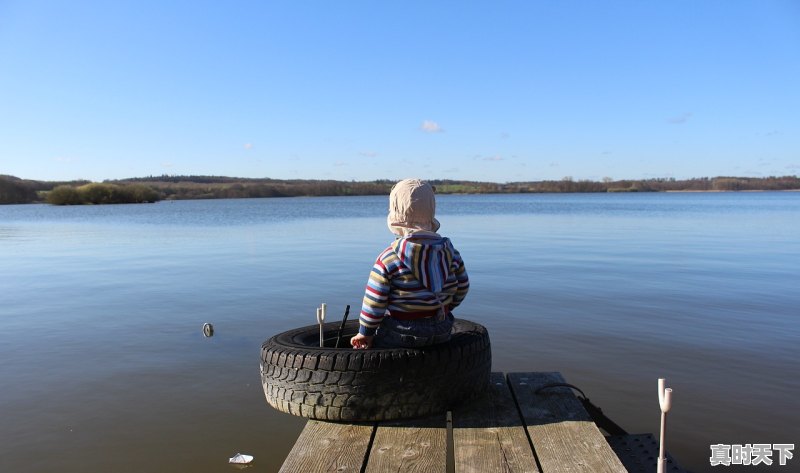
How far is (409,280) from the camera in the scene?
4.27 meters

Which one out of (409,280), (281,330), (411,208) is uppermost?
(411,208)

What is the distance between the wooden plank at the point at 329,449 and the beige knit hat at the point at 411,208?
1339mm

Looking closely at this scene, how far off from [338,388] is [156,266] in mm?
14228

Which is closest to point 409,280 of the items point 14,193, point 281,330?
point 281,330

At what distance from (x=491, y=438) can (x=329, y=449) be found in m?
0.99

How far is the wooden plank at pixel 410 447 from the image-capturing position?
3.51 m

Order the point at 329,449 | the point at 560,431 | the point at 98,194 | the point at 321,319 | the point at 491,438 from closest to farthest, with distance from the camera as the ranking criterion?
the point at 329,449
the point at 491,438
the point at 560,431
the point at 321,319
the point at 98,194

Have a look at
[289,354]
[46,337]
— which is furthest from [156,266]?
[289,354]

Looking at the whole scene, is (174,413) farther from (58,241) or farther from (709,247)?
(58,241)

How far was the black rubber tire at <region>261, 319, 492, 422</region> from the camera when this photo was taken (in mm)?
4113

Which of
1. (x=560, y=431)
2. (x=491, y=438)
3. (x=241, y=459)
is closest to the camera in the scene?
(x=491, y=438)

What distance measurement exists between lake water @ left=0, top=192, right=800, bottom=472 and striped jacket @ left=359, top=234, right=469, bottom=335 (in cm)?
174

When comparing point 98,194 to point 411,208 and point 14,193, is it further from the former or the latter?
point 411,208

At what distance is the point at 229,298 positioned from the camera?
11.7m
